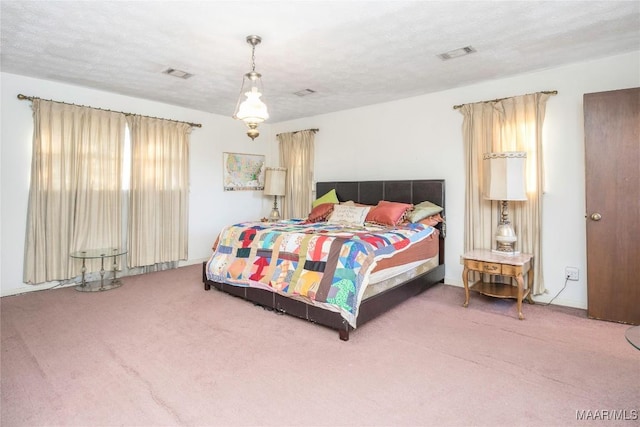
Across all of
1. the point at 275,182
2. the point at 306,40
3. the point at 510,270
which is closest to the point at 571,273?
the point at 510,270

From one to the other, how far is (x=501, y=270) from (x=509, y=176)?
3.05ft

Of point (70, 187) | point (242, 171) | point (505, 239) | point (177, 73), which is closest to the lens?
point (505, 239)

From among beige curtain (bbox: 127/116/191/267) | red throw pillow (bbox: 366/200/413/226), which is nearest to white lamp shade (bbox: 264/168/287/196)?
beige curtain (bbox: 127/116/191/267)

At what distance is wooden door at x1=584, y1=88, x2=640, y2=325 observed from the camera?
115 inches

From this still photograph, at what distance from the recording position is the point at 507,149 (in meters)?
3.78

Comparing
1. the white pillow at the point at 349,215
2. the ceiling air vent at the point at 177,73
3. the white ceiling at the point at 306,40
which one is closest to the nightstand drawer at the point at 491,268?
the white pillow at the point at 349,215

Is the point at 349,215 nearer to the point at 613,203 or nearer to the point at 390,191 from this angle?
the point at 390,191

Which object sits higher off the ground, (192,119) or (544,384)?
(192,119)

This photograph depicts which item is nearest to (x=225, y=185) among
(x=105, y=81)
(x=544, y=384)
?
(x=105, y=81)

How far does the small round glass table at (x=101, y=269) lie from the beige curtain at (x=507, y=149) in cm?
418

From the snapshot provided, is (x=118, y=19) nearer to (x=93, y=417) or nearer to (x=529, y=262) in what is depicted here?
(x=93, y=417)

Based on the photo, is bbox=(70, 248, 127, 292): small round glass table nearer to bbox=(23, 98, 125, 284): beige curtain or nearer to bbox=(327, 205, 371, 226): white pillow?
bbox=(23, 98, 125, 284): beige curtain

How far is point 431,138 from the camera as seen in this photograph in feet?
14.6

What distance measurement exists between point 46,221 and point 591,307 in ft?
18.5
